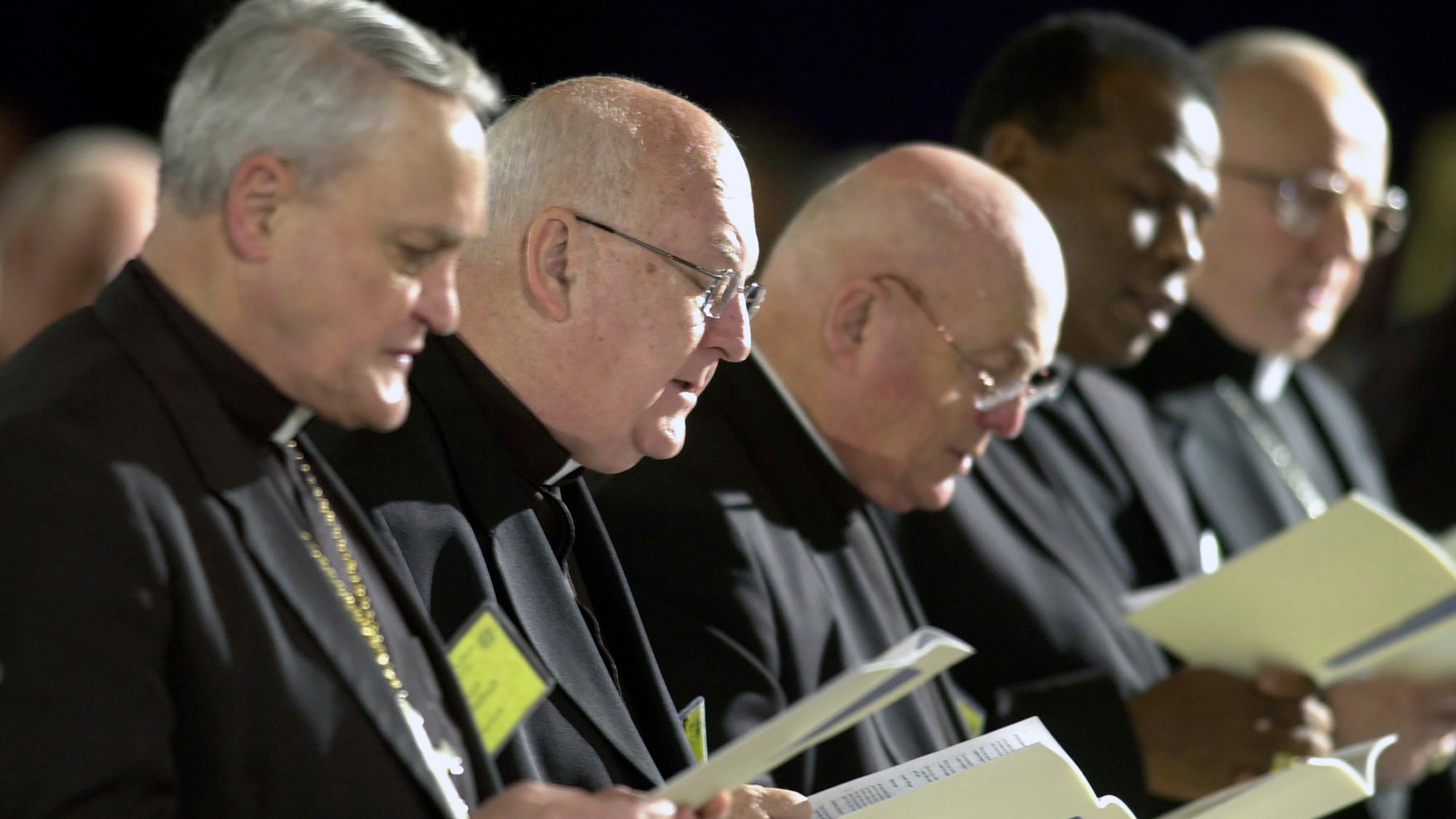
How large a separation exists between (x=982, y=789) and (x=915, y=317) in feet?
3.41

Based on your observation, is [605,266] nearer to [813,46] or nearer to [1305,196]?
[1305,196]

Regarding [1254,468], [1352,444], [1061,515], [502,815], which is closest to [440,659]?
[502,815]

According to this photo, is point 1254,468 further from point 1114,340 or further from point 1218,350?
point 1114,340

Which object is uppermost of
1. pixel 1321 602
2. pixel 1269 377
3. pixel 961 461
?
pixel 961 461

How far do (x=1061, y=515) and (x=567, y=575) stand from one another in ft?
4.96

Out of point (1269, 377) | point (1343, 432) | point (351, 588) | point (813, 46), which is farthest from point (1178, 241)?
point (813, 46)

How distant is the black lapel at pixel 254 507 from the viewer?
1.68 meters

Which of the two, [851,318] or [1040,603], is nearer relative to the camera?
[851,318]

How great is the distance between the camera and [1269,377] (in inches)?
182

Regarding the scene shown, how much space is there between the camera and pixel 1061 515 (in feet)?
11.7

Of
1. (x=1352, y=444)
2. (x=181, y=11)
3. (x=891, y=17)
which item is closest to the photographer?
(x=1352, y=444)

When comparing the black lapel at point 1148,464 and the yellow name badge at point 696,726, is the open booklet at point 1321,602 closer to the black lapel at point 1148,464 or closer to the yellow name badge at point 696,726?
the black lapel at point 1148,464

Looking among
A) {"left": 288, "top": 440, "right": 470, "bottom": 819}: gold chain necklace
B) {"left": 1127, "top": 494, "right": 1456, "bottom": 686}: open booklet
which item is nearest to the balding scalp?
{"left": 288, "top": 440, "right": 470, "bottom": 819}: gold chain necklace

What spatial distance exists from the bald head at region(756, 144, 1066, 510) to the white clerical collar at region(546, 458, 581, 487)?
2.36 ft
